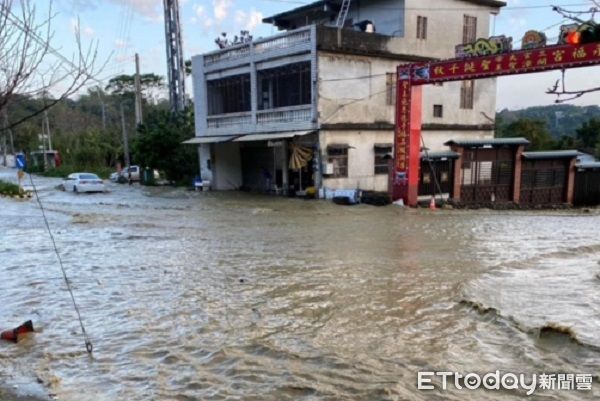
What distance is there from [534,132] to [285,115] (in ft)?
69.7

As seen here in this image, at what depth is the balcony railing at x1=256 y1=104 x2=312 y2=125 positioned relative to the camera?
22.4 meters

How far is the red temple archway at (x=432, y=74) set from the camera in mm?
16062

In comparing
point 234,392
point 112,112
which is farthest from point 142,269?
point 112,112

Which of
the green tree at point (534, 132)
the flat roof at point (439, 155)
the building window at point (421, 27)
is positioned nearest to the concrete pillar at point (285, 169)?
the flat roof at point (439, 155)

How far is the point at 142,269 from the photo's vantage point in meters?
9.83

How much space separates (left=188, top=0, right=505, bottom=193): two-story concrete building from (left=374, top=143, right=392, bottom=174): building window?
5cm

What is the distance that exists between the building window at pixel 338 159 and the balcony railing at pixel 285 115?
1.75 meters

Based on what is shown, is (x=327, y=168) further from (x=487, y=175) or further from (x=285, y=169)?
(x=487, y=175)

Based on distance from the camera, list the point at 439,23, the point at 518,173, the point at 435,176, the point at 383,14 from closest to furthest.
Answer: the point at 435,176 → the point at 518,173 → the point at 383,14 → the point at 439,23

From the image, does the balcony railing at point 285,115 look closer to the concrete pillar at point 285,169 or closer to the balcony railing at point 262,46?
the concrete pillar at point 285,169

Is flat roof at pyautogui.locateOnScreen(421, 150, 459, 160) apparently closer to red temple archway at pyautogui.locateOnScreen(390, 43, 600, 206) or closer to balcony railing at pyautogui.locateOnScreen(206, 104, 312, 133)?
red temple archway at pyautogui.locateOnScreen(390, 43, 600, 206)

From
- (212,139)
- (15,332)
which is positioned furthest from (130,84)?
(15,332)

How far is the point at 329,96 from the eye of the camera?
72.3ft

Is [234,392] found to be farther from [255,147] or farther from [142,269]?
[255,147]
